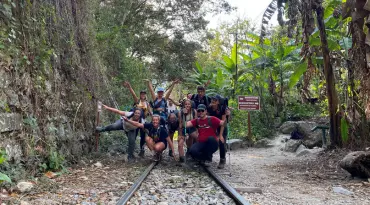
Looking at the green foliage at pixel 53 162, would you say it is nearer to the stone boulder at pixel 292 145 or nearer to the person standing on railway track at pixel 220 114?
the person standing on railway track at pixel 220 114

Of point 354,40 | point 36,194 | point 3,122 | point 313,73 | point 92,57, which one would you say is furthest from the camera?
point 92,57

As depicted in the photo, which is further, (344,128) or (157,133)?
(344,128)

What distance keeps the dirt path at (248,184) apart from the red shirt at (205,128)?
31.3 inches

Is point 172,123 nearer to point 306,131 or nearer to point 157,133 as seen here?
point 157,133

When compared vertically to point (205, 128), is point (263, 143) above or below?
below

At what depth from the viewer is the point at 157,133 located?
7.84 meters

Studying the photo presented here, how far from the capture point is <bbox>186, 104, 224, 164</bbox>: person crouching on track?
7258 mm

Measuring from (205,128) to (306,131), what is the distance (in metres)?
5.84

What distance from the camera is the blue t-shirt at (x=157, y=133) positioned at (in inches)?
309

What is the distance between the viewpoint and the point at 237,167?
7.88 meters

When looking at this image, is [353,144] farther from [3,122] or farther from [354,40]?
[3,122]

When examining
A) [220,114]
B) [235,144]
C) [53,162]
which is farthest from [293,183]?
[235,144]

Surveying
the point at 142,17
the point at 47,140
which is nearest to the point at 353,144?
the point at 47,140

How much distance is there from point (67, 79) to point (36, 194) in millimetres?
3525
